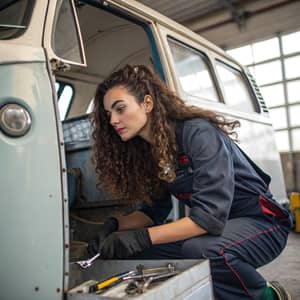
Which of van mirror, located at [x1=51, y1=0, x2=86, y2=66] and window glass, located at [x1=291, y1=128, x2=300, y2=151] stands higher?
van mirror, located at [x1=51, y1=0, x2=86, y2=66]

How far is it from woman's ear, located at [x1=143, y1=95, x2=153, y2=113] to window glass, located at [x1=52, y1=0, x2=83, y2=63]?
0.36m

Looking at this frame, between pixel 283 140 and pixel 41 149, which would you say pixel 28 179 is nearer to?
pixel 41 149

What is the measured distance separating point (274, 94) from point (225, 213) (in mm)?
7226

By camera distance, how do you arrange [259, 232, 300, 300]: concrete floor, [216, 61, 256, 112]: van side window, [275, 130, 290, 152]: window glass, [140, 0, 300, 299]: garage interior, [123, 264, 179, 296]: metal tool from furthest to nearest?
[275, 130, 290, 152]: window glass, [140, 0, 300, 299]: garage interior, [216, 61, 256, 112]: van side window, [259, 232, 300, 300]: concrete floor, [123, 264, 179, 296]: metal tool

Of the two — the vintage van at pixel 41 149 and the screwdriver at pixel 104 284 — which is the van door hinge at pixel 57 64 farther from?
the screwdriver at pixel 104 284

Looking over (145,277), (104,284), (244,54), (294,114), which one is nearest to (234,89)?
(145,277)

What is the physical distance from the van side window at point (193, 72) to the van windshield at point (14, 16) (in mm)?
1107

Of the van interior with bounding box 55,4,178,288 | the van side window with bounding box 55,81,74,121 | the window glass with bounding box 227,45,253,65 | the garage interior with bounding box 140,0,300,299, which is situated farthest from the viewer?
the window glass with bounding box 227,45,253,65

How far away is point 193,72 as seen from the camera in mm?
2680

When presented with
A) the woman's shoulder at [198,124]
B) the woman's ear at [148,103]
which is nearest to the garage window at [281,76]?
the woman's shoulder at [198,124]

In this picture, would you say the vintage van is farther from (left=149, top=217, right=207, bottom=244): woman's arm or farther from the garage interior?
the garage interior

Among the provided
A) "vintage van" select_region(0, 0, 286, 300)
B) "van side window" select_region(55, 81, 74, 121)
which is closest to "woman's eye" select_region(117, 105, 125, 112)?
"vintage van" select_region(0, 0, 286, 300)

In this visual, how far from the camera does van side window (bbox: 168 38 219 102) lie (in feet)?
8.04

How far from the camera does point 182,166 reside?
1.70 metres
